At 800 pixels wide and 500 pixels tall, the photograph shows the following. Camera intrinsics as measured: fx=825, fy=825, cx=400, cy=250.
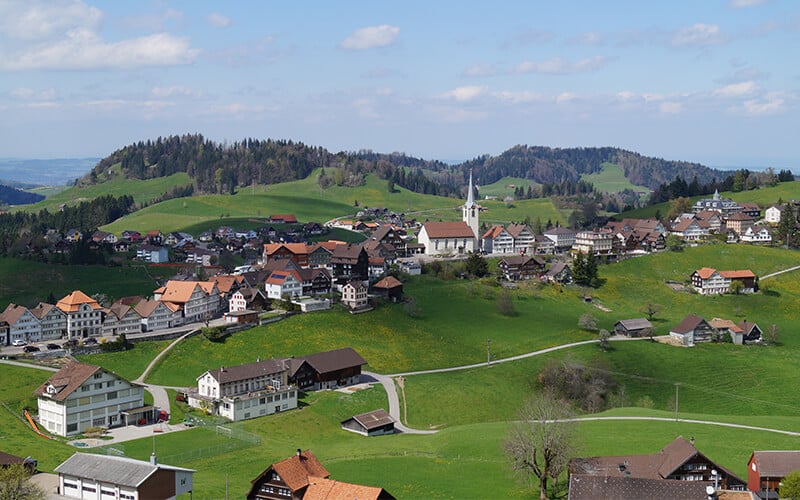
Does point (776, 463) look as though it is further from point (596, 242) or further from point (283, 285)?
point (596, 242)

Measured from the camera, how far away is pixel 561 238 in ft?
503

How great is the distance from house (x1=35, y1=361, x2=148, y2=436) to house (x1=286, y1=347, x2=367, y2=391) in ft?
50.6

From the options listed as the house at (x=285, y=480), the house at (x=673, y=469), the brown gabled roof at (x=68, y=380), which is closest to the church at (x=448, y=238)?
the brown gabled roof at (x=68, y=380)

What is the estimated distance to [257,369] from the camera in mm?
74875

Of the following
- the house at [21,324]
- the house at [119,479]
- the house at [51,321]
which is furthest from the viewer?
the house at [51,321]

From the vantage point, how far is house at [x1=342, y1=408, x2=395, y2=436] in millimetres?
67875

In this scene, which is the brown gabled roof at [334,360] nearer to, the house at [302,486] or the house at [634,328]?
the house at [302,486]

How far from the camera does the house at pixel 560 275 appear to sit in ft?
414

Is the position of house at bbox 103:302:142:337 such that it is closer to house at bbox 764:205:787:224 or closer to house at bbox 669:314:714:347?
house at bbox 669:314:714:347

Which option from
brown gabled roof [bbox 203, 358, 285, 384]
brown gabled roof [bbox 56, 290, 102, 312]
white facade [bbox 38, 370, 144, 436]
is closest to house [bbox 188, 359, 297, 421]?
brown gabled roof [bbox 203, 358, 285, 384]

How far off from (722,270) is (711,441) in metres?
80.8

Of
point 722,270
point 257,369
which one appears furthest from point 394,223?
point 257,369

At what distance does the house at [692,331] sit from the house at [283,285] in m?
47.3

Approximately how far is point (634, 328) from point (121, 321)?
60608 mm
